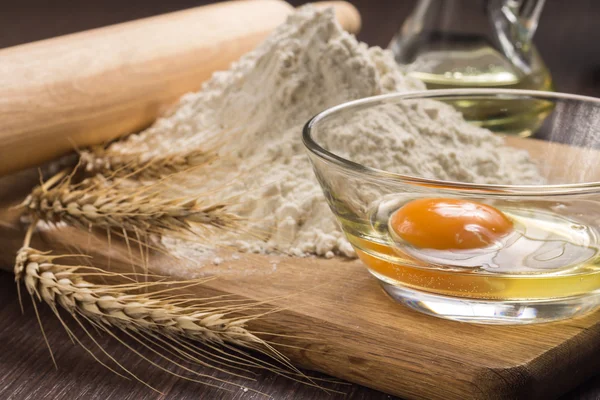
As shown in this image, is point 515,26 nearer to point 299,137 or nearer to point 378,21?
point 299,137

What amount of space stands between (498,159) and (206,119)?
1.40 ft

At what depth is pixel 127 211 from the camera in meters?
0.86

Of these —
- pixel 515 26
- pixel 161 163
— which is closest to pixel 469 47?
pixel 515 26

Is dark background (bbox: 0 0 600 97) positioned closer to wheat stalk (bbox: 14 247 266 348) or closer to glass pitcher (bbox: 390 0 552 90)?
glass pitcher (bbox: 390 0 552 90)

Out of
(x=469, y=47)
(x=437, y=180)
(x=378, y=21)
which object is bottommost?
(x=378, y=21)

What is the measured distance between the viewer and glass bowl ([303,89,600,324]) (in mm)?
694

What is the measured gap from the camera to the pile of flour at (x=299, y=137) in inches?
35.5

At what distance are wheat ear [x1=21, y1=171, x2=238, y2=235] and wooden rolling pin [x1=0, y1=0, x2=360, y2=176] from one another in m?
0.14

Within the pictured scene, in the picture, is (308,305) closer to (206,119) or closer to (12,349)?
(12,349)

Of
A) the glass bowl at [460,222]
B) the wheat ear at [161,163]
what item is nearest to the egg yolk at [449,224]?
the glass bowl at [460,222]

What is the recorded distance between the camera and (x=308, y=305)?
29.8 inches

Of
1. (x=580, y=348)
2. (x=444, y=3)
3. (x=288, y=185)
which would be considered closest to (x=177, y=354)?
(x=288, y=185)

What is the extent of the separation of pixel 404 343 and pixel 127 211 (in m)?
0.35

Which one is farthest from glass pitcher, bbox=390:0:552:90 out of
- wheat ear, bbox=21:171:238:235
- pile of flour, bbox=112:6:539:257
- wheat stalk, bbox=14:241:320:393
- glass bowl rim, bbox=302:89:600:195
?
wheat stalk, bbox=14:241:320:393
